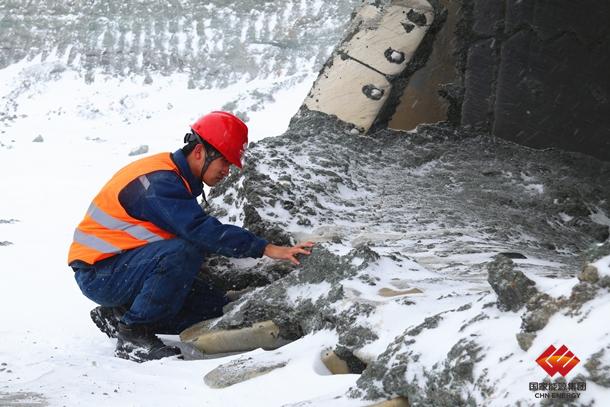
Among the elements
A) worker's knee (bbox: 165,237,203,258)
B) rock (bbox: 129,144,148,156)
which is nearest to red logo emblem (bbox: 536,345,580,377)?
worker's knee (bbox: 165,237,203,258)

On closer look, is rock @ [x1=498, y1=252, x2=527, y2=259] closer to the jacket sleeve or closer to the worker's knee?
the jacket sleeve

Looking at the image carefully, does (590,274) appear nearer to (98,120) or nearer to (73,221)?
(73,221)

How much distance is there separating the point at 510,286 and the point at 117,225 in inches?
72.1

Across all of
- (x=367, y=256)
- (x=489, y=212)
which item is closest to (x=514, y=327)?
(x=367, y=256)

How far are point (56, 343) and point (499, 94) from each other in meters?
3.01

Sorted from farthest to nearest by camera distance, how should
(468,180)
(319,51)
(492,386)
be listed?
1. (319,51)
2. (468,180)
3. (492,386)

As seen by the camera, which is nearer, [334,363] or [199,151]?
[334,363]

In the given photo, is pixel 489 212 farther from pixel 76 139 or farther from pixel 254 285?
pixel 76 139

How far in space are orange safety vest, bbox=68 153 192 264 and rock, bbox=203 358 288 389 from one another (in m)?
0.85

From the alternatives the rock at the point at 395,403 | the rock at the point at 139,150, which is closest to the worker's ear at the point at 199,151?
the rock at the point at 395,403

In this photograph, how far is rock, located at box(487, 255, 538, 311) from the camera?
1.86 m

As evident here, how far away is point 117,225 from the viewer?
3264 mm

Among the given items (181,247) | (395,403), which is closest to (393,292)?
(395,403)

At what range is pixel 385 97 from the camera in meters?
5.06
